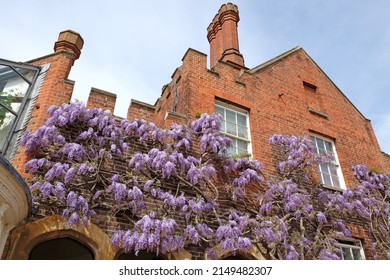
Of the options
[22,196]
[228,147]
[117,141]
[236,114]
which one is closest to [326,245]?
[228,147]

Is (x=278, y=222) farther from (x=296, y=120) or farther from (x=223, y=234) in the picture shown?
(x=296, y=120)

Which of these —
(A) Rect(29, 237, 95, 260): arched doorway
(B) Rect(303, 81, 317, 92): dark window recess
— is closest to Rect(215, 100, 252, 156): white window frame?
(B) Rect(303, 81, 317, 92): dark window recess

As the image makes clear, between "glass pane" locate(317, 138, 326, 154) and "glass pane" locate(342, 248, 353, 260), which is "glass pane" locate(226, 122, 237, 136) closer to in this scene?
"glass pane" locate(317, 138, 326, 154)

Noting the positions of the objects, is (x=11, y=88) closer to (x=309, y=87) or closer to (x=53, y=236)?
(x=53, y=236)

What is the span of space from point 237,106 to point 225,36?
20.7 feet

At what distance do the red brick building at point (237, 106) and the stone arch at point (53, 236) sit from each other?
2cm

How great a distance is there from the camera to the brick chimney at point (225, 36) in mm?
14469

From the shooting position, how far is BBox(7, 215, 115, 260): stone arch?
18.6ft

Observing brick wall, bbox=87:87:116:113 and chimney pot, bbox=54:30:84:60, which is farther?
chimney pot, bbox=54:30:84:60

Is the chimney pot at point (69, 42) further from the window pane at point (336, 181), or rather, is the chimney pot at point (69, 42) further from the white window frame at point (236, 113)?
the window pane at point (336, 181)

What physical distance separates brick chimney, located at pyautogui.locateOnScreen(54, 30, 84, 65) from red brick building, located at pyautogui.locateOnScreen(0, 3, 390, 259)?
29 mm

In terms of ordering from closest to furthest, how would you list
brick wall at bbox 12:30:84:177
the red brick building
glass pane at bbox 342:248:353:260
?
the red brick building
brick wall at bbox 12:30:84:177
glass pane at bbox 342:248:353:260

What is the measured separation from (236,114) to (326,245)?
4.51 metres

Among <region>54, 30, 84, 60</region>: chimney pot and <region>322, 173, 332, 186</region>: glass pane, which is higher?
<region>54, 30, 84, 60</region>: chimney pot
